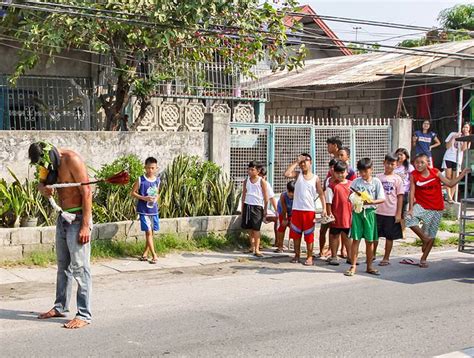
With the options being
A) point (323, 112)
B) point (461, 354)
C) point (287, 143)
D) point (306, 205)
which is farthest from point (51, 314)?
point (323, 112)

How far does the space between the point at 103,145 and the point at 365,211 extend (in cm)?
468

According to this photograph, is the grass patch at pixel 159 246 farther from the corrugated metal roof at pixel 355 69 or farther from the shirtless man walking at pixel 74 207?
the corrugated metal roof at pixel 355 69

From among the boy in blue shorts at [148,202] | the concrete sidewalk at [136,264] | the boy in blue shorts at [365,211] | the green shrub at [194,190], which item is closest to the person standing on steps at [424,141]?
the concrete sidewalk at [136,264]

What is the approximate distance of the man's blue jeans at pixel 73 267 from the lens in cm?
709

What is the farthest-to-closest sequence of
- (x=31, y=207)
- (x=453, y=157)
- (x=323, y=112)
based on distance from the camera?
(x=323, y=112), (x=453, y=157), (x=31, y=207)

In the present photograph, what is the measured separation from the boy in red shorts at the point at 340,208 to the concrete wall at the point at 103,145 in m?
3.27

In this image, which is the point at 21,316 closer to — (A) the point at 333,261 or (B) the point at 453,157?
(A) the point at 333,261

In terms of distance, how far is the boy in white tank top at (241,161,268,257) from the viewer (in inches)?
460

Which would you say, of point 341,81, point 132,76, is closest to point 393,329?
point 132,76

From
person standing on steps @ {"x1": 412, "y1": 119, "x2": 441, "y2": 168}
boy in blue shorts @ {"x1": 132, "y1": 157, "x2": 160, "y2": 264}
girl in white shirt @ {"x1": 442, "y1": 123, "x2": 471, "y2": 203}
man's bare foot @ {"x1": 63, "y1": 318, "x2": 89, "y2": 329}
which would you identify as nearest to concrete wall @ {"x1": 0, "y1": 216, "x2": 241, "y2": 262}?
boy in blue shorts @ {"x1": 132, "y1": 157, "x2": 160, "y2": 264}

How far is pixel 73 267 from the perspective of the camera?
7160mm

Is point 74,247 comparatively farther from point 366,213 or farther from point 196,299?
point 366,213

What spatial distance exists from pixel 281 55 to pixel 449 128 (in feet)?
23.7

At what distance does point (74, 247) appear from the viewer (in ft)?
23.5
